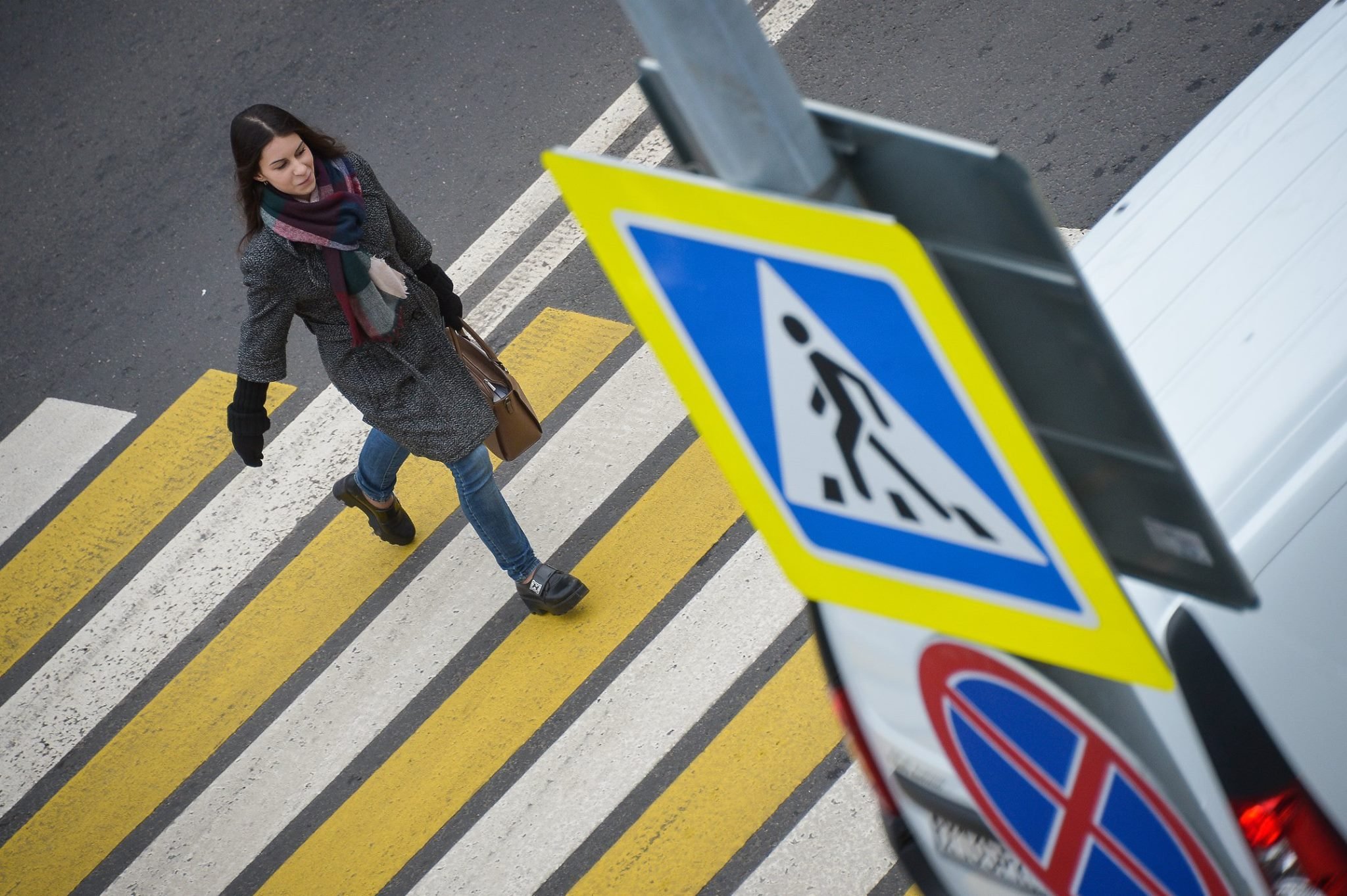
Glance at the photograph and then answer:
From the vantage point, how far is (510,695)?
475 centimetres

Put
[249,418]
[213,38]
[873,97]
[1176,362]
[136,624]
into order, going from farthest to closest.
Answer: [213,38] → [873,97] → [136,624] → [249,418] → [1176,362]

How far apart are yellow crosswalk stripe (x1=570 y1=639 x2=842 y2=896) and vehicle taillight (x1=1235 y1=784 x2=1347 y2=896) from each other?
1.90 m

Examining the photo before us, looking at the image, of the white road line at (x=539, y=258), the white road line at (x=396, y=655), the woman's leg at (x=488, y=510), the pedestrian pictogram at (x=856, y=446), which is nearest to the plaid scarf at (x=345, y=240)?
the woman's leg at (x=488, y=510)

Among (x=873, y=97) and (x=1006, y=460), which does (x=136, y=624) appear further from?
(x=1006, y=460)

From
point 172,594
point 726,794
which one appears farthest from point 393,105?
point 726,794

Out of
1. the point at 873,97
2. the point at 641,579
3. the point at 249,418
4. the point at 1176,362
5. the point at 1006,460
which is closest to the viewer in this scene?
the point at 1006,460

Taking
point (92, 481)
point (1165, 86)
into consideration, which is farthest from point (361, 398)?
point (1165, 86)

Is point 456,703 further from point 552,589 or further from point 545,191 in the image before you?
point 545,191

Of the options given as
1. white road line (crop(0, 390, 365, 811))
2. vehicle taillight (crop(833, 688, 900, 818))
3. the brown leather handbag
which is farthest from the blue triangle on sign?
white road line (crop(0, 390, 365, 811))

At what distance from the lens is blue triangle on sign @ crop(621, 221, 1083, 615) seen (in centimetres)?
165

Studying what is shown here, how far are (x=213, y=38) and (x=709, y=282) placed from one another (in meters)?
6.23

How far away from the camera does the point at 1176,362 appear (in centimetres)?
277

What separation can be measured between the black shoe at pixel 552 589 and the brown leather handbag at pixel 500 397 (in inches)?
18.1

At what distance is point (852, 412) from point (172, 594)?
4.29 m
